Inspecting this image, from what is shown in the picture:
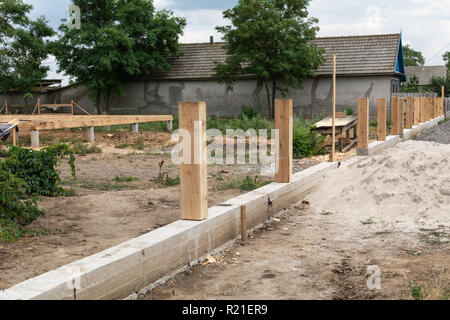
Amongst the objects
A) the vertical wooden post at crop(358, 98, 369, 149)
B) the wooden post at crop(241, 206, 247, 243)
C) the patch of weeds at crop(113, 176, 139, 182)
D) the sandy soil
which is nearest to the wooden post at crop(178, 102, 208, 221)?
the sandy soil

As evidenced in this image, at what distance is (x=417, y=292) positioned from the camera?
12.8 ft

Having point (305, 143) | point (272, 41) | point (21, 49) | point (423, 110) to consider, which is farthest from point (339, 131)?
point (21, 49)

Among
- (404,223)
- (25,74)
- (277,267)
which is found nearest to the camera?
(277,267)

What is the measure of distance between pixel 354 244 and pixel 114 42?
982 inches

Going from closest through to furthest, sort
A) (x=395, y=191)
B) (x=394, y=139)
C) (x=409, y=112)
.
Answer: (x=395, y=191) → (x=394, y=139) → (x=409, y=112)

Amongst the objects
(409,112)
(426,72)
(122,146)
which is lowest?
(122,146)

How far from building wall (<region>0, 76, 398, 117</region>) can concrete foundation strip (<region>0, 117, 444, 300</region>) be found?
22.8 metres

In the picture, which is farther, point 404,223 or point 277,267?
point 404,223

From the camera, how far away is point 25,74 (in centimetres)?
3278

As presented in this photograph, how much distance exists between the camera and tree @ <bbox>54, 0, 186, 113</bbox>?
2909 centimetres

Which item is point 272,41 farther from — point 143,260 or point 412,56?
point 412,56

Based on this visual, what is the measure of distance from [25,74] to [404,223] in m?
30.5
